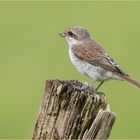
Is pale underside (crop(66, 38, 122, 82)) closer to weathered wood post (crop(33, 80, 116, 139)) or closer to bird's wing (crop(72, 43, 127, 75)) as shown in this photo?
bird's wing (crop(72, 43, 127, 75))

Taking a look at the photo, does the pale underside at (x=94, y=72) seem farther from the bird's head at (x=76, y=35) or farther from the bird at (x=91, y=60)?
the bird's head at (x=76, y=35)

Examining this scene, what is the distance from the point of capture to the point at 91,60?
34.3ft

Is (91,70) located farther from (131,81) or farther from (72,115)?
(72,115)

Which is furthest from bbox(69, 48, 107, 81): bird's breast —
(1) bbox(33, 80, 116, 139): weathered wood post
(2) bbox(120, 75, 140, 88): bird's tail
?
(1) bbox(33, 80, 116, 139): weathered wood post

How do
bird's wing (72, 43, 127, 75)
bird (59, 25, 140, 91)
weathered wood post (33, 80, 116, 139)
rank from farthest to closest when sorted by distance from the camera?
bird's wing (72, 43, 127, 75) → bird (59, 25, 140, 91) → weathered wood post (33, 80, 116, 139)

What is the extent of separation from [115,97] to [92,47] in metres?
5.26

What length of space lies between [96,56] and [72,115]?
347 cm

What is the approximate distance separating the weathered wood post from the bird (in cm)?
277

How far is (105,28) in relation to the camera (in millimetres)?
21094

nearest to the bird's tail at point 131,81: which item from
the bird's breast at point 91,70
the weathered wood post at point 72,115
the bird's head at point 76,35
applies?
the bird's breast at point 91,70

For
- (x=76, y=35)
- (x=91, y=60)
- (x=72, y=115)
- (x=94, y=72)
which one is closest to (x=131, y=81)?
(x=94, y=72)

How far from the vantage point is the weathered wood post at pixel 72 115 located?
683 centimetres

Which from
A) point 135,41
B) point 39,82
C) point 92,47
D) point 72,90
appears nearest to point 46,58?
point 39,82

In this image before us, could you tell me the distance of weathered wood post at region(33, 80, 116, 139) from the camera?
269 inches
